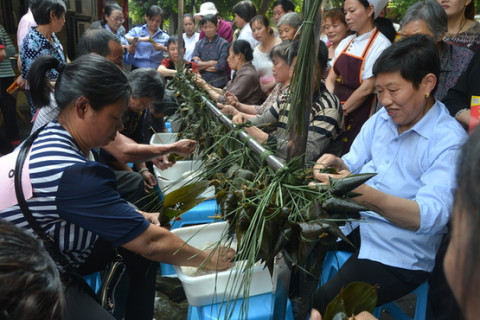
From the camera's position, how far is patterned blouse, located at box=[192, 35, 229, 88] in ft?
18.1

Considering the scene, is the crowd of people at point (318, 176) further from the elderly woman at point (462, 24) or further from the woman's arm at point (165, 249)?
the elderly woman at point (462, 24)

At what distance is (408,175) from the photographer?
5.82 feet

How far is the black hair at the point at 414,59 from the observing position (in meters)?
1.75

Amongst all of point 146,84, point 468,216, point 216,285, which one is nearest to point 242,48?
point 146,84

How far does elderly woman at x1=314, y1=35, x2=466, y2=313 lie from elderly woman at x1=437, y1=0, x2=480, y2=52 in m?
1.19

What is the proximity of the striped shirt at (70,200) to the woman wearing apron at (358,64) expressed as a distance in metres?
1.99

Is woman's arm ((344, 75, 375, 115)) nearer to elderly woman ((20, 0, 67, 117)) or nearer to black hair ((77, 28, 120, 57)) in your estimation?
black hair ((77, 28, 120, 57))

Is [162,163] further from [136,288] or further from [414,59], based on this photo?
[414,59]

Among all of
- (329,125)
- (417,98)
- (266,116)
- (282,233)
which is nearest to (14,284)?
(282,233)

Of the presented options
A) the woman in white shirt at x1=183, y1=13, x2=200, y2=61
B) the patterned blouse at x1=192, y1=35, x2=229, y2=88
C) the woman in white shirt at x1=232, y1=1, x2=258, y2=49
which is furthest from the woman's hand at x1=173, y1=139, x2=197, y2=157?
the woman in white shirt at x1=183, y1=13, x2=200, y2=61

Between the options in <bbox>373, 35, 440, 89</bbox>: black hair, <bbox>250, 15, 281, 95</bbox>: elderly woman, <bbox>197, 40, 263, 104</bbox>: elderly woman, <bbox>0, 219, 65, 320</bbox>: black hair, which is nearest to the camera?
<bbox>0, 219, 65, 320</bbox>: black hair

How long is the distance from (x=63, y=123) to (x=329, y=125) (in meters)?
1.32

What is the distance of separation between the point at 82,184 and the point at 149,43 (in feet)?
17.8

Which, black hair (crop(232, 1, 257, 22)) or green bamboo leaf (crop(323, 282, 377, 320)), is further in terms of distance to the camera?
black hair (crop(232, 1, 257, 22))
